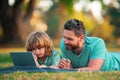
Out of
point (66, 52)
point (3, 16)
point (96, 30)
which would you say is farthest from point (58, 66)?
point (96, 30)

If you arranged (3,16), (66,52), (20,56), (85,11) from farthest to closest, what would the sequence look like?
(85,11)
(3,16)
(66,52)
(20,56)

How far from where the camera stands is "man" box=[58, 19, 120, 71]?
313 inches

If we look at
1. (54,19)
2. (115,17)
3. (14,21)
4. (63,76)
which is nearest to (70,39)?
(63,76)

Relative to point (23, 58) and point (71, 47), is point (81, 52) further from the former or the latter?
point (23, 58)

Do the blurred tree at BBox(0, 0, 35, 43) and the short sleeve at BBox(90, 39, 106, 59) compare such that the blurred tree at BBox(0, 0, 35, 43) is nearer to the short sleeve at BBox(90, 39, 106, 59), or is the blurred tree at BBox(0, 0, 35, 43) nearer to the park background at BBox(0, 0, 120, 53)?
the park background at BBox(0, 0, 120, 53)

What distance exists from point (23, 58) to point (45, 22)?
63730 millimetres

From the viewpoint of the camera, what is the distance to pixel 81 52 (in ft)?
27.2

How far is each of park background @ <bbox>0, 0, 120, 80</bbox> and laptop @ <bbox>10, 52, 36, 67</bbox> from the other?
Result: 1.82 ft

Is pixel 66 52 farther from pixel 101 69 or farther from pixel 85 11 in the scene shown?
pixel 85 11

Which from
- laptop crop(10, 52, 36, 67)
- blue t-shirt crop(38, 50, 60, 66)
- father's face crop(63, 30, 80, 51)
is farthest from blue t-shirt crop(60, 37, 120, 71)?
laptop crop(10, 52, 36, 67)

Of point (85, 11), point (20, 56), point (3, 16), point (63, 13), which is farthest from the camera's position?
point (85, 11)

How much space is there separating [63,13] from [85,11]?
12679 millimetres

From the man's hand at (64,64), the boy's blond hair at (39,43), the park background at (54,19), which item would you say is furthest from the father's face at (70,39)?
the park background at (54,19)

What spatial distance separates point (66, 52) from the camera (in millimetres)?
8445
